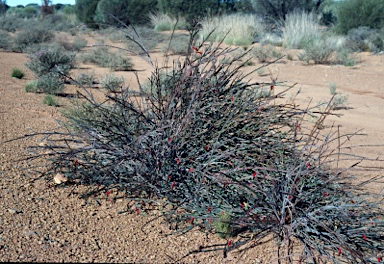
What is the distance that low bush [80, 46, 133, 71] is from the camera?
17.9 m

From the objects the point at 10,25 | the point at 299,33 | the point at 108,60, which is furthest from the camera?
the point at 10,25

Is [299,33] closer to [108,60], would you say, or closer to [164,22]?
[108,60]

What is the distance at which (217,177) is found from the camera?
4586 millimetres

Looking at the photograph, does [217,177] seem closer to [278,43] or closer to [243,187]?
[243,187]

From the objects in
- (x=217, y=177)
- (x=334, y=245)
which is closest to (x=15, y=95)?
(x=217, y=177)

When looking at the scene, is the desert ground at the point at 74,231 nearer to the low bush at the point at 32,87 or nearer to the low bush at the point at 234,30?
the low bush at the point at 32,87

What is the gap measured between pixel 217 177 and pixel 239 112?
39.9 inches

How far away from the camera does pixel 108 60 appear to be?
18.4 meters

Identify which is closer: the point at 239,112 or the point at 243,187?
the point at 243,187

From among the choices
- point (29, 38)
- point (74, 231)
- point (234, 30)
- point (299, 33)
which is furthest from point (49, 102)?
point (234, 30)

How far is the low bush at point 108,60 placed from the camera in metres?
A: 17.9

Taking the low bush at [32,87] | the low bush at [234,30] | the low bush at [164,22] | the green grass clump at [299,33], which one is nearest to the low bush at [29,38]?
the low bush at [234,30]

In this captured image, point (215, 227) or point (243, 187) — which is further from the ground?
point (243, 187)

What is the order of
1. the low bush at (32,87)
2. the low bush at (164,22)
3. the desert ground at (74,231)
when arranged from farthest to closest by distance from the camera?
the low bush at (164,22)
the low bush at (32,87)
the desert ground at (74,231)
